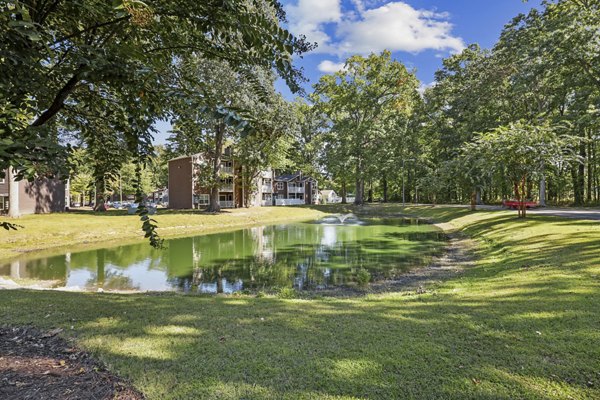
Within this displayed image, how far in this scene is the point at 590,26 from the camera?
56.1ft

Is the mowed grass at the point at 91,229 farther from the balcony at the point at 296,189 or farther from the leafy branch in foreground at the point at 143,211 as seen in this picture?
the balcony at the point at 296,189

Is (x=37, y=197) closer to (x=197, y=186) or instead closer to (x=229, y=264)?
(x=197, y=186)

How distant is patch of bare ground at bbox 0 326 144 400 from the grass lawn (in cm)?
16

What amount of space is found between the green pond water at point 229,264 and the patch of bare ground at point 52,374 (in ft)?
22.0

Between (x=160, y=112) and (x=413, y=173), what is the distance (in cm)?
5205

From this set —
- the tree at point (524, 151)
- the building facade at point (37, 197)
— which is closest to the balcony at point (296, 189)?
the building facade at point (37, 197)

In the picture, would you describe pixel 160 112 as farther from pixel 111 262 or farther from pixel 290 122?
pixel 290 122

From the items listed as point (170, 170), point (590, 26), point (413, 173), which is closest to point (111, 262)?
point (590, 26)

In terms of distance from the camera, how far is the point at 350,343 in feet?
13.1

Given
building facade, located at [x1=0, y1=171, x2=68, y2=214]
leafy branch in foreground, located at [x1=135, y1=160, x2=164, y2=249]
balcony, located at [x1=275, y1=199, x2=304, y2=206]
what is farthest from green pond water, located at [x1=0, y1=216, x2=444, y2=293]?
balcony, located at [x1=275, y1=199, x2=304, y2=206]

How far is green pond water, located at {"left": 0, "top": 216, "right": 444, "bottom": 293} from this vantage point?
11.5m

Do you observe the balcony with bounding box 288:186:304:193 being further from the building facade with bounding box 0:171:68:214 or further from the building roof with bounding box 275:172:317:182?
the building facade with bounding box 0:171:68:214

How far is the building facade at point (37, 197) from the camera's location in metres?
29.9

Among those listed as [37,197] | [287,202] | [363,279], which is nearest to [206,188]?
[37,197]
